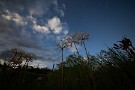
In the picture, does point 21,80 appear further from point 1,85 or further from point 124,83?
point 124,83

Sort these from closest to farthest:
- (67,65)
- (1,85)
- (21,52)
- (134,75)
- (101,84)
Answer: (1,85) < (134,75) < (21,52) < (101,84) < (67,65)

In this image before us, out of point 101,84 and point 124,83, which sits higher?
point 101,84

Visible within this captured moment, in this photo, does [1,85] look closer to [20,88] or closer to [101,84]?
[20,88]

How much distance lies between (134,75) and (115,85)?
Result: 1.63 feet

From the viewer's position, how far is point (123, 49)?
4.36 metres

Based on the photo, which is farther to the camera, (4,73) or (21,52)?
(21,52)

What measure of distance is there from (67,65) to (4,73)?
9.28m

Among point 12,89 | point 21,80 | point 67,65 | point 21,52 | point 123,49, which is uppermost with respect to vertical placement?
point 67,65

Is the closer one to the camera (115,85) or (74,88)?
(115,85)

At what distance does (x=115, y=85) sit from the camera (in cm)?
375

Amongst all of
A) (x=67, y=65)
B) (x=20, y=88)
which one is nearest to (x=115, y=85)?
(x=20, y=88)

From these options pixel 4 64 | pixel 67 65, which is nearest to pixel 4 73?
pixel 4 64

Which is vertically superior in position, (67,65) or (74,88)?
(67,65)

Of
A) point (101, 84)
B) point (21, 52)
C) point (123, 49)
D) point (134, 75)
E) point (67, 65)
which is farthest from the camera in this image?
point (67, 65)
